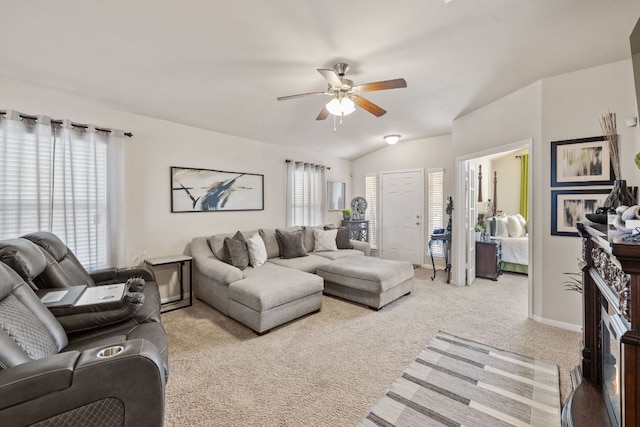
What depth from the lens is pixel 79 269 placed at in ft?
7.88

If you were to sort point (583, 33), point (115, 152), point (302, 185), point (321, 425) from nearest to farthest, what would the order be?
point (321, 425), point (583, 33), point (115, 152), point (302, 185)

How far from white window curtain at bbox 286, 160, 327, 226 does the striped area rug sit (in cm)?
329

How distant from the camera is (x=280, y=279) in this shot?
312 cm

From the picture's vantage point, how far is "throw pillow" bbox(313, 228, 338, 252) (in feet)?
16.1

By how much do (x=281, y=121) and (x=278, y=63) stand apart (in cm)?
144

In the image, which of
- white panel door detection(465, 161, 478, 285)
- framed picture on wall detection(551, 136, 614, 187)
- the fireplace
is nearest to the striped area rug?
the fireplace

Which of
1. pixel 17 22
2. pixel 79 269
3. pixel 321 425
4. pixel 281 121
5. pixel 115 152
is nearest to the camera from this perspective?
pixel 321 425

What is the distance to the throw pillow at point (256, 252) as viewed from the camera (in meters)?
3.73

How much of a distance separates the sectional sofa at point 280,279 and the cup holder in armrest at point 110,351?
1.60 metres

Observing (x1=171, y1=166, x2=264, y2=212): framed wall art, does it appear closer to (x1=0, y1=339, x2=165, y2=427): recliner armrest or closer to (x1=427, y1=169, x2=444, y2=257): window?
(x1=0, y1=339, x2=165, y2=427): recliner armrest

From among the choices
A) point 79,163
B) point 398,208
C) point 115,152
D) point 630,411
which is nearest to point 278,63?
point 115,152

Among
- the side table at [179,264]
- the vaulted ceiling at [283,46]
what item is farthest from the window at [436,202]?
the side table at [179,264]

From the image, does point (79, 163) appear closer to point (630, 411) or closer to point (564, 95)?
point (630, 411)

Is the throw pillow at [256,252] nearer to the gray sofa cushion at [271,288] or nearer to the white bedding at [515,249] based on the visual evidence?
the gray sofa cushion at [271,288]
